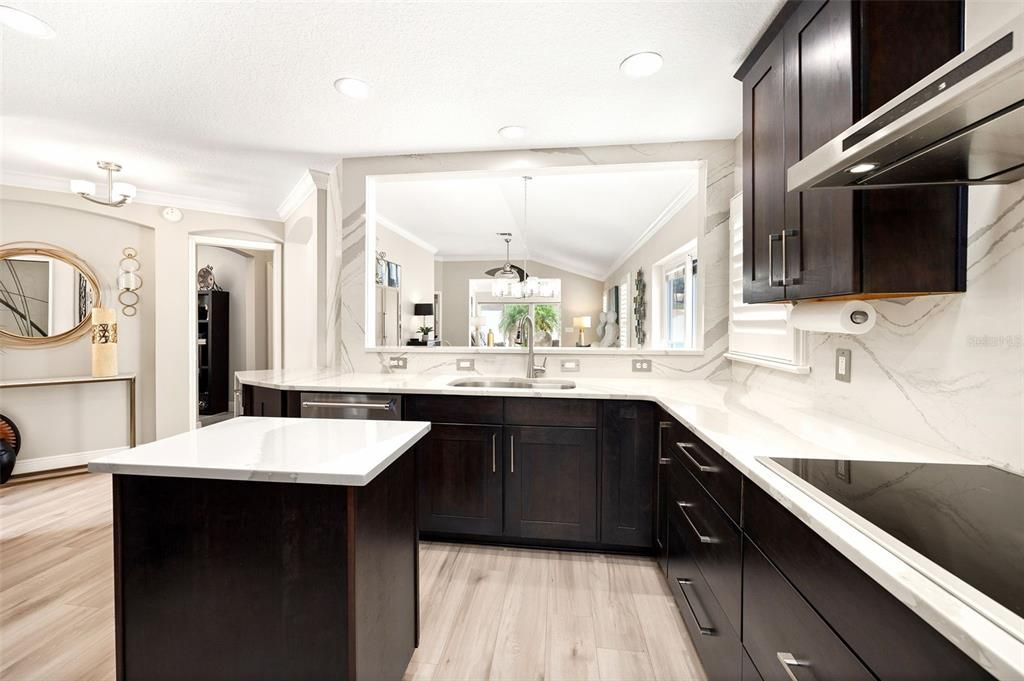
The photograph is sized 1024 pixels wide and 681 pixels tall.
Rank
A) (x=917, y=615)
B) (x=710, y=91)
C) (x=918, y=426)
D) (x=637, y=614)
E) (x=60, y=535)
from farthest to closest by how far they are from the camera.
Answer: (x=60, y=535), (x=710, y=91), (x=637, y=614), (x=918, y=426), (x=917, y=615)

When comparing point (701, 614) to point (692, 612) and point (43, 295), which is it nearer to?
point (692, 612)

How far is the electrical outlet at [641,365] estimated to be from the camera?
2963 millimetres

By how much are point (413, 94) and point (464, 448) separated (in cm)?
185

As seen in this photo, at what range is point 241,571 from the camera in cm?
121

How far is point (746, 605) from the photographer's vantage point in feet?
3.95

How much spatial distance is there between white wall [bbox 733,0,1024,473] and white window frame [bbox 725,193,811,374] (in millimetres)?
371

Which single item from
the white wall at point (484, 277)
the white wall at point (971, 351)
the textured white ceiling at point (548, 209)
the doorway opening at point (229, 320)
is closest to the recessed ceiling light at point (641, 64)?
the textured white ceiling at point (548, 209)

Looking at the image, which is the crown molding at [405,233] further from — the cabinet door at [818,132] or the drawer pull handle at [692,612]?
the drawer pull handle at [692,612]

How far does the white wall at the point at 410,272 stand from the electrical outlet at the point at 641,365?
2.89 m

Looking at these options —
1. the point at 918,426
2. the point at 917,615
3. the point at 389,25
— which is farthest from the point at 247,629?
the point at 389,25

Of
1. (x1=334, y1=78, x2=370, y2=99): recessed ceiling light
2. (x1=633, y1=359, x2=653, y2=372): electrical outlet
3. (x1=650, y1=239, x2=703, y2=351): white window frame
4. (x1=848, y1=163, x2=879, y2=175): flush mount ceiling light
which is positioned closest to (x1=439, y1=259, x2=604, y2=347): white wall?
(x1=650, y1=239, x2=703, y2=351): white window frame

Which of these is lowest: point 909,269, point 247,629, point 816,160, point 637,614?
point 637,614

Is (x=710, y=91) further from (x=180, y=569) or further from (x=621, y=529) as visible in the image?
(x=180, y=569)

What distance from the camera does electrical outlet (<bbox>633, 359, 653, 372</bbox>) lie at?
296cm
